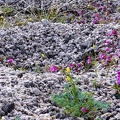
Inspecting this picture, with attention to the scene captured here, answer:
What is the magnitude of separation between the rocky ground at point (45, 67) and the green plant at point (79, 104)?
0.05 meters

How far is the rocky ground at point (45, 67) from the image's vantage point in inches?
122

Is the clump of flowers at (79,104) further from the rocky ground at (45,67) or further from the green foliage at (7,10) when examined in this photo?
the green foliage at (7,10)

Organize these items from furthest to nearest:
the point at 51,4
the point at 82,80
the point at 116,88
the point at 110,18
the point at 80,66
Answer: the point at 51,4, the point at 110,18, the point at 80,66, the point at 82,80, the point at 116,88

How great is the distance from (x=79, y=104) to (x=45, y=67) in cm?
169

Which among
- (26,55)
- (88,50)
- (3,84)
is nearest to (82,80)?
(3,84)

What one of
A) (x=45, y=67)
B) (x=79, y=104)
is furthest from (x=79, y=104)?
(x=45, y=67)

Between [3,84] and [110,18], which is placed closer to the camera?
[3,84]

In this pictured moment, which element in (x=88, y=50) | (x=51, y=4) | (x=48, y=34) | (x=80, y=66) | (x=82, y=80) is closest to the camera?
(x=82, y=80)

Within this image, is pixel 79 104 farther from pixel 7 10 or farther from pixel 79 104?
pixel 7 10

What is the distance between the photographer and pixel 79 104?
3.00 metres

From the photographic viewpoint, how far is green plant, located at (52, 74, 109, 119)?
2.97 metres

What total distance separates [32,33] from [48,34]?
231 millimetres

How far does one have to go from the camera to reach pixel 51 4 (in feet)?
25.0

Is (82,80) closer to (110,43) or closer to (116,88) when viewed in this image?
(116,88)
